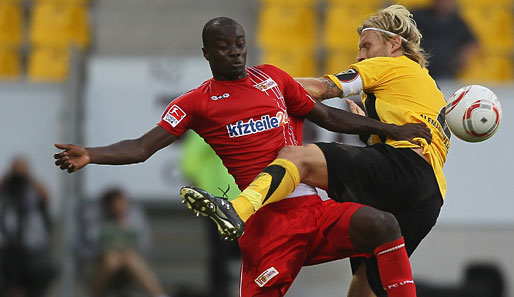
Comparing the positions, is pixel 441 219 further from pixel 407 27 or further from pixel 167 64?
pixel 407 27

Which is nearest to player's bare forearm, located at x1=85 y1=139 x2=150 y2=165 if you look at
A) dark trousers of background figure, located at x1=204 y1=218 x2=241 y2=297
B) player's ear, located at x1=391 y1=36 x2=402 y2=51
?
player's ear, located at x1=391 y1=36 x2=402 y2=51

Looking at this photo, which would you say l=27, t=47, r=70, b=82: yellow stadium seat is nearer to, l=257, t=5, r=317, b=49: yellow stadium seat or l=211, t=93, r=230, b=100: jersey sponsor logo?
l=257, t=5, r=317, b=49: yellow stadium seat

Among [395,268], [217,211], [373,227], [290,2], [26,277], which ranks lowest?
[26,277]

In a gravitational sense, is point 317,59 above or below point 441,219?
above

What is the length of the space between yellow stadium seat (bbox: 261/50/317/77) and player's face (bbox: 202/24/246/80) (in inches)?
229

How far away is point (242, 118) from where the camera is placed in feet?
19.1

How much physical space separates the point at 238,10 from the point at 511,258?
14.5ft

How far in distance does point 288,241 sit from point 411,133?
0.96 m

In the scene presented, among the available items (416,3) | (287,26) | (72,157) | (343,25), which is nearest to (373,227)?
(72,157)

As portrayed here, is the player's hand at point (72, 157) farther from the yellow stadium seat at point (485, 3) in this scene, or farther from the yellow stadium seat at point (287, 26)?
the yellow stadium seat at point (485, 3)

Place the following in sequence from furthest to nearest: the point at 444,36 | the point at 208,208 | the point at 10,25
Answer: the point at 10,25 < the point at 444,36 < the point at 208,208

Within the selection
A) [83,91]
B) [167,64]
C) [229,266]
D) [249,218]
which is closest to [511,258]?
[229,266]

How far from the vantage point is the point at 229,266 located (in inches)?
420

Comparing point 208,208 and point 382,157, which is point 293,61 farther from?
point 208,208
